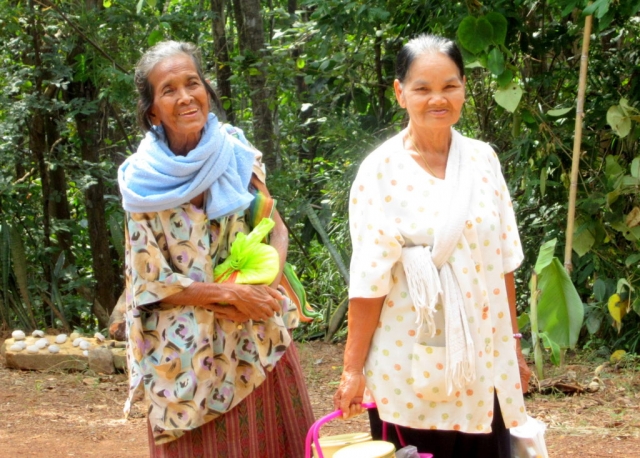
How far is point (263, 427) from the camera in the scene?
9.39 ft

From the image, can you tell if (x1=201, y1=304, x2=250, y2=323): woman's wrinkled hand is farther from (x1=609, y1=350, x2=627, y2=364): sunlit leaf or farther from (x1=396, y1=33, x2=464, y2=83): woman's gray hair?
(x1=609, y1=350, x2=627, y2=364): sunlit leaf

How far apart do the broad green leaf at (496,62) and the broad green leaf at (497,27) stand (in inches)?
2.2

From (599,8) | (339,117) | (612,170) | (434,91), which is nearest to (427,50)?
(434,91)

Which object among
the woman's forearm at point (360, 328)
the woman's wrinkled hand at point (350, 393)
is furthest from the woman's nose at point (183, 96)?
the woman's wrinkled hand at point (350, 393)

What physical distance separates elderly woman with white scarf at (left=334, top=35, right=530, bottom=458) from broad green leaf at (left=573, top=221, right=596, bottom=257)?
2.86 meters

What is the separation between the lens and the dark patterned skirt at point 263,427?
2781mm

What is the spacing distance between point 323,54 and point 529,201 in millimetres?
1715

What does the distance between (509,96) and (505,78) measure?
0.31 ft

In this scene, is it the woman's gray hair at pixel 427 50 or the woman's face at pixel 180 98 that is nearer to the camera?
the woman's gray hair at pixel 427 50

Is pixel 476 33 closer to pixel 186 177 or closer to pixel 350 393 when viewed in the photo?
pixel 186 177

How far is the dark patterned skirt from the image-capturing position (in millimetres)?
2781

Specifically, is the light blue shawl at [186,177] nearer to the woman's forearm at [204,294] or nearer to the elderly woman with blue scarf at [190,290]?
the elderly woman with blue scarf at [190,290]

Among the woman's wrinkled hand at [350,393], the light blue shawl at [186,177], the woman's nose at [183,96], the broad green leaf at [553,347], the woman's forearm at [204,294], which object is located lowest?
the broad green leaf at [553,347]

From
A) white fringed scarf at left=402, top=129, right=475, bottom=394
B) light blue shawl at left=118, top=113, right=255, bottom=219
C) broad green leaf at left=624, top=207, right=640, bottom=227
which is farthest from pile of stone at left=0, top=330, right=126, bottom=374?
white fringed scarf at left=402, top=129, right=475, bottom=394
